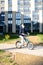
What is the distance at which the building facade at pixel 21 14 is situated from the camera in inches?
3105

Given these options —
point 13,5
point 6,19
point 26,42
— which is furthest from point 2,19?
point 26,42

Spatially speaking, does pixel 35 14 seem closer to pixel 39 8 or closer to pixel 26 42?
pixel 39 8

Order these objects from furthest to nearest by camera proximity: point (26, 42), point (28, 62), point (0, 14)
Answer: point (0, 14), point (26, 42), point (28, 62)

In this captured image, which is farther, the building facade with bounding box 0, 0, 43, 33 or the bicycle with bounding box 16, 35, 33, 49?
the building facade with bounding box 0, 0, 43, 33

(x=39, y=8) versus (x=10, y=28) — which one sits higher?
(x=39, y=8)

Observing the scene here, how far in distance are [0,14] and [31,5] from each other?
37.9 ft

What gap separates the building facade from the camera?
78875 millimetres

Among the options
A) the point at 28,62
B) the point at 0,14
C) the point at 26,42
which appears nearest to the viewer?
the point at 28,62

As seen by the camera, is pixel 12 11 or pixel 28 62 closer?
pixel 28 62

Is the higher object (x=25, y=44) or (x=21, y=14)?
(x=21, y=14)

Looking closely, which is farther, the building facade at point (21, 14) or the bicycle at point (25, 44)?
the building facade at point (21, 14)

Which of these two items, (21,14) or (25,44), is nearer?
(25,44)

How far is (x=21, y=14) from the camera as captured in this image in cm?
7925

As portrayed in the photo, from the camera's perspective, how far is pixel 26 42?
1341 centimetres
